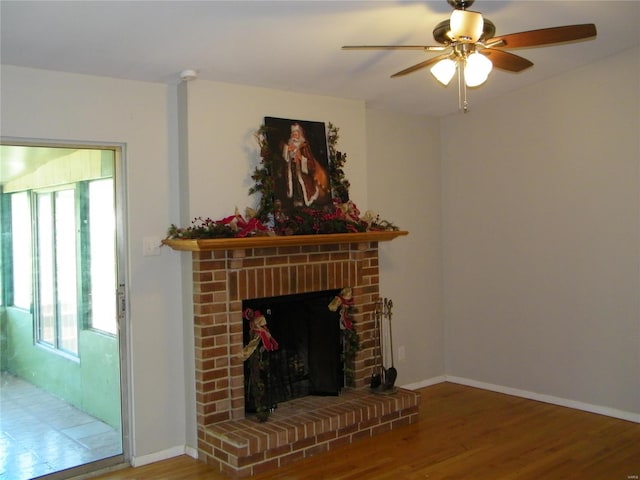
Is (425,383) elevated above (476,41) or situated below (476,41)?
below

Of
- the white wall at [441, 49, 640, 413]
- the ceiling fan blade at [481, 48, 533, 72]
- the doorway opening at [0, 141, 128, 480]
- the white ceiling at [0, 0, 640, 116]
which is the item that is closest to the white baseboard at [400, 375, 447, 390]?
the white wall at [441, 49, 640, 413]

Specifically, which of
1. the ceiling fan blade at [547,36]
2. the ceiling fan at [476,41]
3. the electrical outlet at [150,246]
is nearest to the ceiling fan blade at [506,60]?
the ceiling fan at [476,41]

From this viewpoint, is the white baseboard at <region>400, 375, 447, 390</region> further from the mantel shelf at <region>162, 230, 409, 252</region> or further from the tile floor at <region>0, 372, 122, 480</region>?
the tile floor at <region>0, 372, 122, 480</region>

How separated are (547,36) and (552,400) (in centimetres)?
289

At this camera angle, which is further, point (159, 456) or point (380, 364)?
point (380, 364)

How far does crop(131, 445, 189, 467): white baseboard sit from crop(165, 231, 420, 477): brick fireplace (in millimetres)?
192

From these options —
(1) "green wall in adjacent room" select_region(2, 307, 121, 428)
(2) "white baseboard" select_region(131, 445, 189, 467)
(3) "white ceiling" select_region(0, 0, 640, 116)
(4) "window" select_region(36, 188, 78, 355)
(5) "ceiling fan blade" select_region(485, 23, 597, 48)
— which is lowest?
(2) "white baseboard" select_region(131, 445, 189, 467)

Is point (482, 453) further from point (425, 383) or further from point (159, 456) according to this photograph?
point (159, 456)

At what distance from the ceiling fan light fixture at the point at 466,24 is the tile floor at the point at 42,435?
2867 mm

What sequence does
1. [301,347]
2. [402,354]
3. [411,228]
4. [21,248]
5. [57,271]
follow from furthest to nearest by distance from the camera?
[411,228] < [402,354] < [301,347] < [57,271] < [21,248]

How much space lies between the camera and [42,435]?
338 centimetres

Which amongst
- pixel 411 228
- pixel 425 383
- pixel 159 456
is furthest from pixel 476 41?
pixel 425 383

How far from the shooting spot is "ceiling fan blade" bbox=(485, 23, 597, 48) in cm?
237

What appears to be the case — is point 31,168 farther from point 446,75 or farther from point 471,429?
point 471,429
